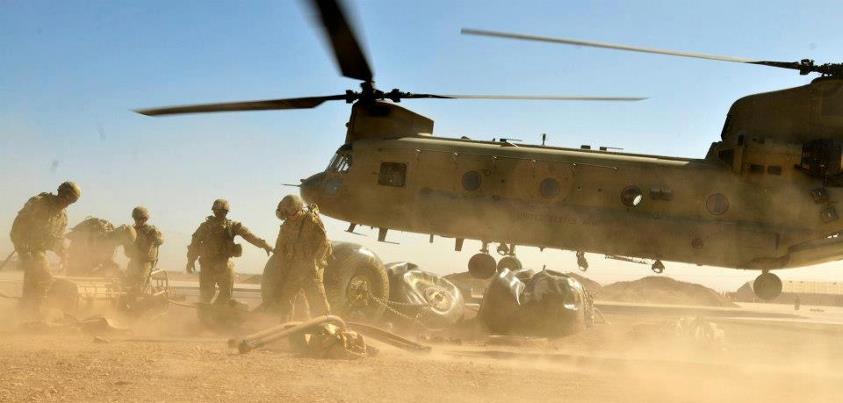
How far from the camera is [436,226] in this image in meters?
13.7

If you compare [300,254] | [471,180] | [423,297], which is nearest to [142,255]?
[300,254]

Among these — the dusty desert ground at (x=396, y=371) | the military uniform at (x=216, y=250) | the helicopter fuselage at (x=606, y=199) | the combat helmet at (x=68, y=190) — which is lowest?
the dusty desert ground at (x=396, y=371)

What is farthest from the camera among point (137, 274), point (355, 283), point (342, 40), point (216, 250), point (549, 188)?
point (549, 188)

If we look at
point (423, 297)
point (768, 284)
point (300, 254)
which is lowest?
point (423, 297)

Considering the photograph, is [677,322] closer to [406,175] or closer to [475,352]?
[475,352]

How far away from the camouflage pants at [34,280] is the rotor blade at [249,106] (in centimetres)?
303

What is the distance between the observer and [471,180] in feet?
44.2

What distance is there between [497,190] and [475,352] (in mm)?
5984

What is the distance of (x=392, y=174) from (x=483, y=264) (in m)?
2.65

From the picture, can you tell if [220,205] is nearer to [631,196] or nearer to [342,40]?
[342,40]

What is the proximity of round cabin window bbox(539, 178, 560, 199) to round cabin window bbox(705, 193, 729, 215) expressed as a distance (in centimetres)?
280

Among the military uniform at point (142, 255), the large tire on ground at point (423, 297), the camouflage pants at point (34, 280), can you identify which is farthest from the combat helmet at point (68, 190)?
the large tire on ground at point (423, 297)

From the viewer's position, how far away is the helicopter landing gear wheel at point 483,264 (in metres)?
14.2

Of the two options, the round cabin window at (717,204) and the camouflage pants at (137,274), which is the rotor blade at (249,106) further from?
the round cabin window at (717,204)
